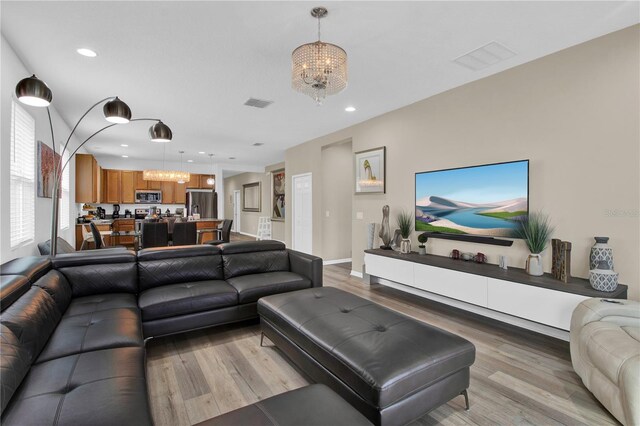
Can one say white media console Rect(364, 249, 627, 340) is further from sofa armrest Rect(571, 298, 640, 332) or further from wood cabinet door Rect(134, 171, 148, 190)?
wood cabinet door Rect(134, 171, 148, 190)

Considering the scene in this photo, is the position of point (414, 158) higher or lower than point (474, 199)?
higher

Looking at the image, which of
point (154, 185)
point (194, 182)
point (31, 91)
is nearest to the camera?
point (31, 91)

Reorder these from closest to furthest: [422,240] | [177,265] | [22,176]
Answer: [22,176]
[177,265]
[422,240]

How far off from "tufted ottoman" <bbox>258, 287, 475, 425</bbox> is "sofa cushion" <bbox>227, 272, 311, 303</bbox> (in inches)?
29.9

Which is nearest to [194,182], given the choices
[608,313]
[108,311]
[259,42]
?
[259,42]

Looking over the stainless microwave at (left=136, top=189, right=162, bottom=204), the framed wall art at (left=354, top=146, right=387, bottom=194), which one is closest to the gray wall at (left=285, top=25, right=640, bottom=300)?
the framed wall art at (left=354, top=146, right=387, bottom=194)

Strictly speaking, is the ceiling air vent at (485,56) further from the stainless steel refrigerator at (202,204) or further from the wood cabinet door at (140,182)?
the wood cabinet door at (140,182)

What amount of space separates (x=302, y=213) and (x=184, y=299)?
15.3ft

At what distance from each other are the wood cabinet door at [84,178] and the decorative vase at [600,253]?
8054 millimetres

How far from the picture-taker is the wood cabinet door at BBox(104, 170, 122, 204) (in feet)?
28.4

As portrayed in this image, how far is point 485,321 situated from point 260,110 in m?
4.16

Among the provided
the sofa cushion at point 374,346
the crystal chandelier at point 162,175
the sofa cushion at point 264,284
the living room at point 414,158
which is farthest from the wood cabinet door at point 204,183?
the sofa cushion at point 374,346

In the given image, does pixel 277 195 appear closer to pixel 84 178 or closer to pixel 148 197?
pixel 148 197

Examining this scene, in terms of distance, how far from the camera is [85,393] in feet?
4.25
